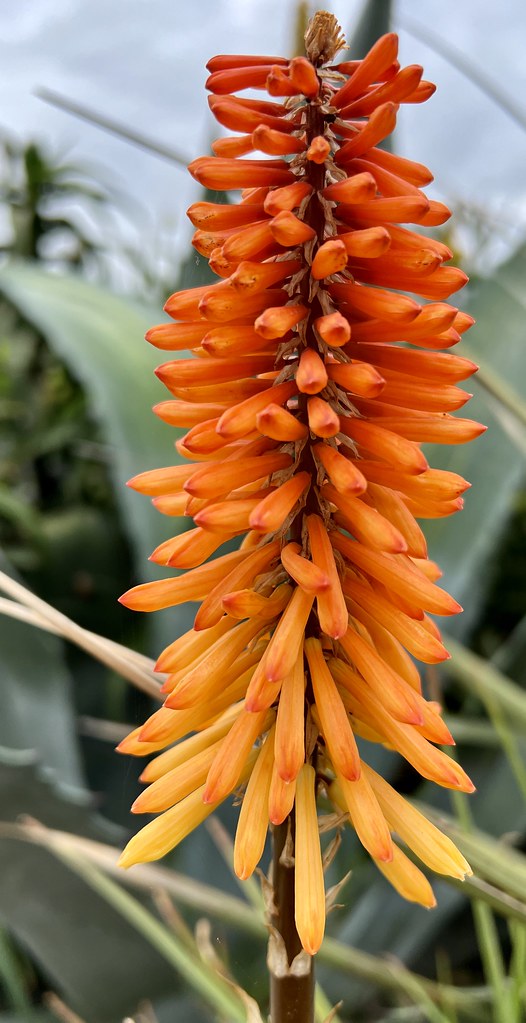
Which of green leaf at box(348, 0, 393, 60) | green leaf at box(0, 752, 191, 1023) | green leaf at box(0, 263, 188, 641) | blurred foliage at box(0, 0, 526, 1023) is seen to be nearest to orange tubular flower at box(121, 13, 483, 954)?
blurred foliage at box(0, 0, 526, 1023)

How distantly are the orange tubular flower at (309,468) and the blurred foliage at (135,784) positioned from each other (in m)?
0.14

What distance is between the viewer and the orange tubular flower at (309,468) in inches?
18.1

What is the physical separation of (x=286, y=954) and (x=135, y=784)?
0.52 meters

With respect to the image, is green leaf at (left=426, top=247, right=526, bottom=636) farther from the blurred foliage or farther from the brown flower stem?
the brown flower stem

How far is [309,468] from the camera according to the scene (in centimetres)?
52

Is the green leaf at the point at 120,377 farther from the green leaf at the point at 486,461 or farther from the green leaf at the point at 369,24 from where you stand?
the green leaf at the point at 369,24

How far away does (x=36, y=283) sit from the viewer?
150cm

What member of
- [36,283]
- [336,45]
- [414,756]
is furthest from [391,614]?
[36,283]

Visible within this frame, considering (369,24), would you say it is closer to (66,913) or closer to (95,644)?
(95,644)

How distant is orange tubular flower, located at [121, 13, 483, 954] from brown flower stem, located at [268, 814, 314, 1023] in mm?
22

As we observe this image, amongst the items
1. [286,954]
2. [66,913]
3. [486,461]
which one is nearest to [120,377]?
[486,461]

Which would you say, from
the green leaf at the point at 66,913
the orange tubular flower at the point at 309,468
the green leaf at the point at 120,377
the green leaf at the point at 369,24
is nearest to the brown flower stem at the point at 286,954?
the orange tubular flower at the point at 309,468

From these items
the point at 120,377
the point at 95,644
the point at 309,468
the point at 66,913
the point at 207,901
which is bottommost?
the point at 66,913

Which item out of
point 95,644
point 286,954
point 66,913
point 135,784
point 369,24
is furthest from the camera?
point 369,24
